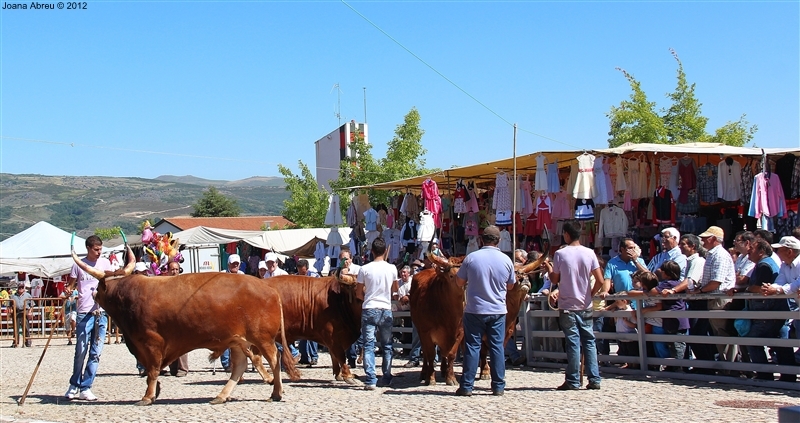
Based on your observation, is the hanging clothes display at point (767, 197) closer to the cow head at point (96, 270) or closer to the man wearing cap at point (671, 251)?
the man wearing cap at point (671, 251)

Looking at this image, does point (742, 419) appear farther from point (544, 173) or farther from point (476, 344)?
point (544, 173)

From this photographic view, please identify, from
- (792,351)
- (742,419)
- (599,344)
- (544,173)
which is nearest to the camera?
(742,419)

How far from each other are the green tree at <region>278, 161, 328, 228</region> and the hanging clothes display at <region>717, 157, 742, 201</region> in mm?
33904

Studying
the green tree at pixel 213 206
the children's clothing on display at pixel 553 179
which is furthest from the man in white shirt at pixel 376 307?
the green tree at pixel 213 206

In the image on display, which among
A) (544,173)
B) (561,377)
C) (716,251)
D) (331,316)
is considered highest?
(544,173)

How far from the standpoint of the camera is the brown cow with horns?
11.0m

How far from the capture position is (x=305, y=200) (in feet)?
157

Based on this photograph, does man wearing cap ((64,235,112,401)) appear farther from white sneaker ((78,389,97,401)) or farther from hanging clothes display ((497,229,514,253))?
hanging clothes display ((497,229,514,253))

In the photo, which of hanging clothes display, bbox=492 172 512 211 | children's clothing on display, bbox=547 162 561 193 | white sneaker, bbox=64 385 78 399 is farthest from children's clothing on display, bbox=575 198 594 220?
white sneaker, bbox=64 385 78 399

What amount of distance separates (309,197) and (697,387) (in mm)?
38690

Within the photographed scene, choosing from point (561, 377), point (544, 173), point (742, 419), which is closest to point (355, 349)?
point (561, 377)

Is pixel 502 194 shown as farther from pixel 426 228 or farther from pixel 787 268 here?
pixel 787 268

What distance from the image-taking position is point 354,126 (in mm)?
63031

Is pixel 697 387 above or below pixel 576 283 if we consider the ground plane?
below
